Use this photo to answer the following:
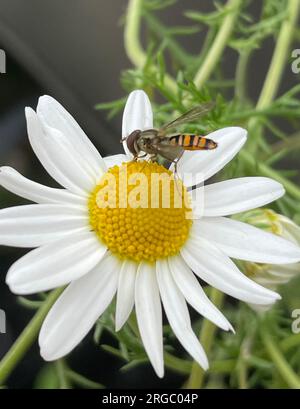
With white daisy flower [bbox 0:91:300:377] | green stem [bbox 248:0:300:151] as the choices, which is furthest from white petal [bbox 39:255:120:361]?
green stem [bbox 248:0:300:151]

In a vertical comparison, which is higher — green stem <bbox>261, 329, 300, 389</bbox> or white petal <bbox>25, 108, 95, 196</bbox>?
white petal <bbox>25, 108, 95, 196</bbox>

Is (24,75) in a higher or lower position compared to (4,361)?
higher

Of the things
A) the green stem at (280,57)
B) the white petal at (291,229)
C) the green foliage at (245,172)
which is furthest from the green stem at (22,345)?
the green stem at (280,57)

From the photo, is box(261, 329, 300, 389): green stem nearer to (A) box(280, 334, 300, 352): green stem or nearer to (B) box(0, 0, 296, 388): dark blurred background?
(A) box(280, 334, 300, 352): green stem

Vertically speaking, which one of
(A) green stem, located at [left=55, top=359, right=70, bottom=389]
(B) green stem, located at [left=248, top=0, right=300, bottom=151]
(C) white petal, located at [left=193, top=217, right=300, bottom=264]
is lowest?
(A) green stem, located at [left=55, top=359, right=70, bottom=389]

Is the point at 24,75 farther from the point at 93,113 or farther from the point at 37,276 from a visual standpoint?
the point at 37,276

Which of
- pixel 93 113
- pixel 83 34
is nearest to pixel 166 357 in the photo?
pixel 93 113

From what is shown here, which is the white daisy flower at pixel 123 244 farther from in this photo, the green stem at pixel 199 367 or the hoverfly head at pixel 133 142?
the green stem at pixel 199 367
